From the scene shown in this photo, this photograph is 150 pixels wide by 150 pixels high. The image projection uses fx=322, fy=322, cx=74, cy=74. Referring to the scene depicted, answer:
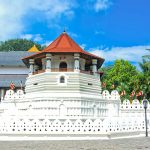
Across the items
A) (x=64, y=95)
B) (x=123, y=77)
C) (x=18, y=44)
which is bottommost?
(x=64, y=95)

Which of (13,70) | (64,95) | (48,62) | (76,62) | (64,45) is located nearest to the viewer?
(64,95)

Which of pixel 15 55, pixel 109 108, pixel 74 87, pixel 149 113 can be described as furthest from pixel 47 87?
pixel 15 55

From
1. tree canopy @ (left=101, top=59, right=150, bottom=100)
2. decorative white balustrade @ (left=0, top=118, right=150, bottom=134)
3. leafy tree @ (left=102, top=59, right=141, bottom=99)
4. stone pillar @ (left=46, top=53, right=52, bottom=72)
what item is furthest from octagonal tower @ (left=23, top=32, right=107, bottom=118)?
leafy tree @ (left=102, top=59, right=141, bottom=99)

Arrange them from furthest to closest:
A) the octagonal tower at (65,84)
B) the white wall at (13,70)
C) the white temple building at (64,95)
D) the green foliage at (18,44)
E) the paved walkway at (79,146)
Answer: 1. the green foliage at (18,44)
2. the white wall at (13,70)
3. the octagonal tower at (65,84)
4. the white temple building at (64,95)
5. the paved walkway at (79,146)

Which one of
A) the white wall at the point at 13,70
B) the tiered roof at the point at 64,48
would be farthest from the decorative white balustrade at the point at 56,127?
the white wall at the point at 13,70

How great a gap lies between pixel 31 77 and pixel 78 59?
5263 millimetres

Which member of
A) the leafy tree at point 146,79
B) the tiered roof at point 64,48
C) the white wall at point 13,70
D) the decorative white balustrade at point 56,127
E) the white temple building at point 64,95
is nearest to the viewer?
the decorative white balustrade at point 56,127

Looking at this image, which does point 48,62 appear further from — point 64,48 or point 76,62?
point 76,62

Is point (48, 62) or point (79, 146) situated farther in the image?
point (48, 62)

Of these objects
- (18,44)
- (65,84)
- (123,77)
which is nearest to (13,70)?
(123,77)

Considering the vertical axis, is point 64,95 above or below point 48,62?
below

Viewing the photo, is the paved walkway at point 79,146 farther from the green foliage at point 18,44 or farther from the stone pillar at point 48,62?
the green foliage at point 18,44

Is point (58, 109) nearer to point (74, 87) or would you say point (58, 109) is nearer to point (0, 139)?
point (74, 87)

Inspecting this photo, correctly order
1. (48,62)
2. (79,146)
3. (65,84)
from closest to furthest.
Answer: (79,146) < (65,84) < (48,62)
